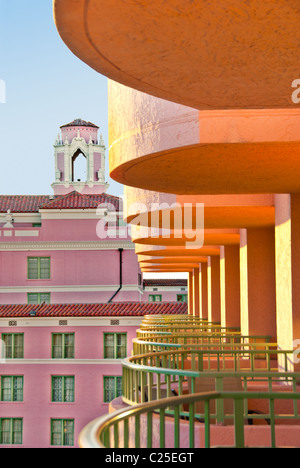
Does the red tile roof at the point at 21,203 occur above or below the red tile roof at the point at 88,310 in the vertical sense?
above

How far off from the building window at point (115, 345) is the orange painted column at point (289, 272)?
2442cm

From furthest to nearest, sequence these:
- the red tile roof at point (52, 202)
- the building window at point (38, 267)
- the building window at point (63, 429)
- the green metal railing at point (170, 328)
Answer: the red tile roof at point (52, 202), the building window at point (38, 267), the building window at point (63, 429), the green metal railing at point (170, 328)

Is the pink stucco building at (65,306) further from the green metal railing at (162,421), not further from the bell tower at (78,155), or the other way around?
the green metal railing at (162,421)

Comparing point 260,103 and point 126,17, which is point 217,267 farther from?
point 126,17

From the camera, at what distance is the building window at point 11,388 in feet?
120

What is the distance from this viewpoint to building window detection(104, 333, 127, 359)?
122ft

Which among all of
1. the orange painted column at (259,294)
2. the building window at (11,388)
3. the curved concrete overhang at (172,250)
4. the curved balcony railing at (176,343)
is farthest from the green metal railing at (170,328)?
the building window at (11,388)

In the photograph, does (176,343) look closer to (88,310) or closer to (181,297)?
(88,310)

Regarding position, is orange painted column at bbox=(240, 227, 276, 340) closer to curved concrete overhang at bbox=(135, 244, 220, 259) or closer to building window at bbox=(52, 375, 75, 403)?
curved concrete overhang at bbox=(135, 244, 220, 259)

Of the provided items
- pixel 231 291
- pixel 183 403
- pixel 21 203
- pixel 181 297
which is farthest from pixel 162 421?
pixel 181 297

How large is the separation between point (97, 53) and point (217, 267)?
73.6 ft

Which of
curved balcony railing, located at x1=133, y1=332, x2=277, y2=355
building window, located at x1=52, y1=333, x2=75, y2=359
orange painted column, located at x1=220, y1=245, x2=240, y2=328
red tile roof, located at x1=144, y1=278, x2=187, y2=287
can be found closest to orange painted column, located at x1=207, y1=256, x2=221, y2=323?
orange painted column, located at x1=220, y1=245, x2=240, y2=328

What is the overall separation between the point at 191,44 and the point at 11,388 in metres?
33.9

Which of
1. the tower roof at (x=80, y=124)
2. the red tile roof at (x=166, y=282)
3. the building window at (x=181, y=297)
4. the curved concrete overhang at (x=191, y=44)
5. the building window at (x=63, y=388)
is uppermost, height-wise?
the tower roof at (x=80, y=124)
